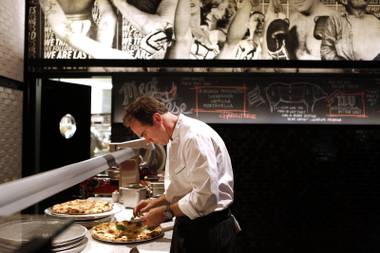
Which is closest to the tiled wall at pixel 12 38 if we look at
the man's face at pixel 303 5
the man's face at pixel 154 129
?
the man's face at pixel 154 129

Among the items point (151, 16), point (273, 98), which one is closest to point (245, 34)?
point (273, 98)

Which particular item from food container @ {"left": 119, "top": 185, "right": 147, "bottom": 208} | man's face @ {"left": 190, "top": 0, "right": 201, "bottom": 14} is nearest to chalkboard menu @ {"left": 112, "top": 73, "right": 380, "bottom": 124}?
man's face @ {"left": 190, "top": 0, "right": 201, "bottom": 14}

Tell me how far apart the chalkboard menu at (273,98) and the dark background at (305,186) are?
138 mm

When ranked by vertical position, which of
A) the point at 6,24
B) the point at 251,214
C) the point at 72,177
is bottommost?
the point at 251,214

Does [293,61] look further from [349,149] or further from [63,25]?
[63,25]

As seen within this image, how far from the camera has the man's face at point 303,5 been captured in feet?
15.0

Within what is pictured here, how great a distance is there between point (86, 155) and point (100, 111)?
905mm

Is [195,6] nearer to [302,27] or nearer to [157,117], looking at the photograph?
[302,27]

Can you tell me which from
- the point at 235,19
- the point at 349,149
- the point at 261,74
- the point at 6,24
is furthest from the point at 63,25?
the point at 349,149

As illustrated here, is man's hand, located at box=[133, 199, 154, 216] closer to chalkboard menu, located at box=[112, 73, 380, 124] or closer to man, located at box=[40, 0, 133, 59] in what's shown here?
chalkboard menu, located at box=[112, 73, 380, 124]

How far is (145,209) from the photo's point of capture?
2189 mm

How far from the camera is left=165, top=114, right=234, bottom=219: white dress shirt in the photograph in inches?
79.7

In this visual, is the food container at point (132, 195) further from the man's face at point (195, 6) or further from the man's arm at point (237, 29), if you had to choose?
the man's face at point (195, 6)

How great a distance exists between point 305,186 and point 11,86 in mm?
3864
